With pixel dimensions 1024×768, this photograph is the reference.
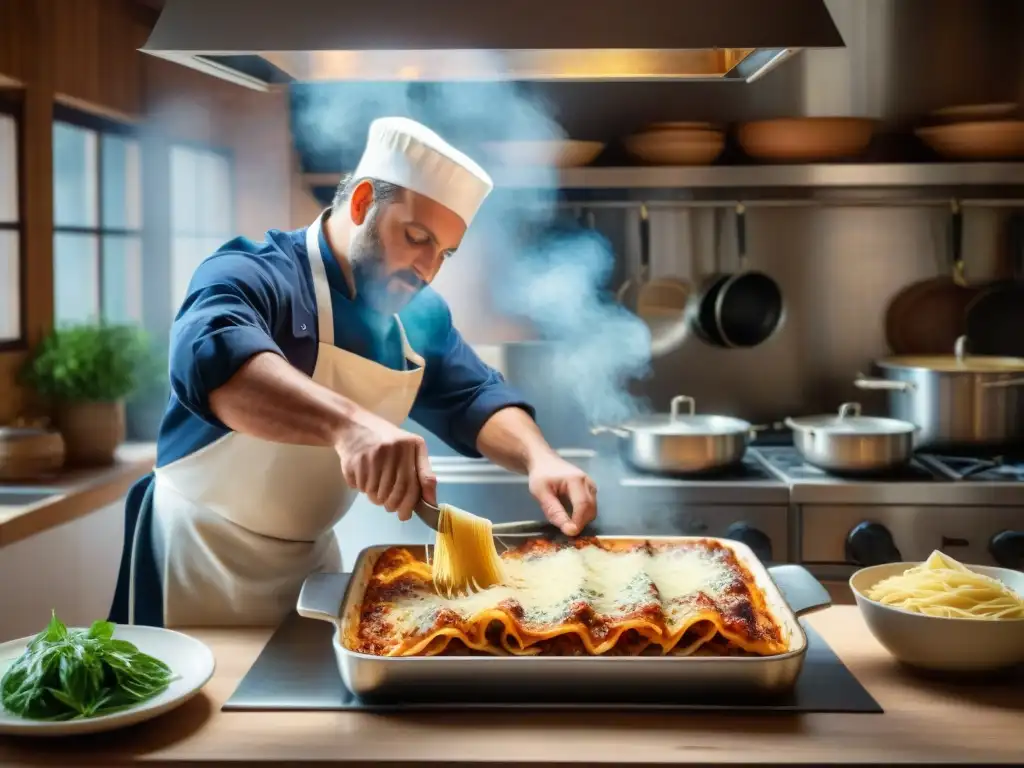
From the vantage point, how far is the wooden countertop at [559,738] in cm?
129

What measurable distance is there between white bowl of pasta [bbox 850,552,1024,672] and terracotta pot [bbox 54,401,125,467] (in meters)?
2.59

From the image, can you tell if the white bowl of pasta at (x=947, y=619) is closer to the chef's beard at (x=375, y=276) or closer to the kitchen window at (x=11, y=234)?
the chef's beard at (x=375, y=276)

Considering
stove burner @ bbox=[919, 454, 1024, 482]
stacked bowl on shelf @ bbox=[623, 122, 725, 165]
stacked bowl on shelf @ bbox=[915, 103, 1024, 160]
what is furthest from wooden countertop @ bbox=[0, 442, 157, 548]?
stacked bowl on shelf @ bbox=[915, 103, 1024, 160]

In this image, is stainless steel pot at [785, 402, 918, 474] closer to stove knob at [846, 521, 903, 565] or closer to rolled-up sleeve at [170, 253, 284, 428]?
stove knob at [846, 521, 903, 565]

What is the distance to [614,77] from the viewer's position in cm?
190

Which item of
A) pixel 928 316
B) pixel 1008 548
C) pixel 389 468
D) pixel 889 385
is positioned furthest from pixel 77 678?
pixel 928 316

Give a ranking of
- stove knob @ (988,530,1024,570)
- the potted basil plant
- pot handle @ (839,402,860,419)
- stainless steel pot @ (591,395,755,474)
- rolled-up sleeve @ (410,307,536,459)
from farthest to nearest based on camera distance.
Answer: the potted basil plant, pot handle @ (839,402,860,419), stainless steel pot @ (591,395,755,474), stove knob @ (988,530,1024,570), rolled-up sleeve @ (410,307,536,459)

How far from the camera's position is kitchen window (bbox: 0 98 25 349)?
10.7 feet

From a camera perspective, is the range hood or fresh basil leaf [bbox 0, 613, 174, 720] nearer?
fresh basil leaf [bbox 0, 613, 174, 720]

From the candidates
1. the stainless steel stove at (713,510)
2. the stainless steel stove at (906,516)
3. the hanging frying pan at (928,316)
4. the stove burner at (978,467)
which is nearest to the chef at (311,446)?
the stainless steel stove at (713,510)

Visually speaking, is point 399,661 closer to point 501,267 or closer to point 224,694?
point 224,694

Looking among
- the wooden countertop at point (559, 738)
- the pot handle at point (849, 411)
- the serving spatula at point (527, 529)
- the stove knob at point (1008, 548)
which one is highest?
the pot handle at point (849, 411)

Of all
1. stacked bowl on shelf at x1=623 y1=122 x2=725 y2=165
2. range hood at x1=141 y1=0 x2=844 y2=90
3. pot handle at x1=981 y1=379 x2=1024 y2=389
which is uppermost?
stacked bowl on shelf at x1=623 y1=122 x2=725 y2=165

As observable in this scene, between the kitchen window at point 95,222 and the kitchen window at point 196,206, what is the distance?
5.1 inches
